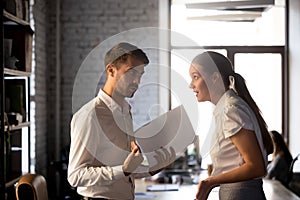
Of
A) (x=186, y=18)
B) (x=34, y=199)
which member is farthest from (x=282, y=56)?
(x=34, y=199)

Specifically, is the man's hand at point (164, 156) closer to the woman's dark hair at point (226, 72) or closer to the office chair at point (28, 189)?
the woman's dark hair at point (226, 72)

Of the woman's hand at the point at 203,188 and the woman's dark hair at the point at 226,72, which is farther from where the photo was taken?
the woman's dark hair at the point at 226,72

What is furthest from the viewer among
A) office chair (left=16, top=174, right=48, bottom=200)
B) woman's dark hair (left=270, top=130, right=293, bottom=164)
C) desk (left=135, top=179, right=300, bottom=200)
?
woman's dark hair (left=270, top=130, right=293, bottom=164)

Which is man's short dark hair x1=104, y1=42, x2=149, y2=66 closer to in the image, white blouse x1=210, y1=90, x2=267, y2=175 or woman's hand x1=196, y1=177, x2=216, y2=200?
white blouse x1=210, y1=90, x2=267, y2=175

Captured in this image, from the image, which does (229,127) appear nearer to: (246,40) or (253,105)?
(253,105)

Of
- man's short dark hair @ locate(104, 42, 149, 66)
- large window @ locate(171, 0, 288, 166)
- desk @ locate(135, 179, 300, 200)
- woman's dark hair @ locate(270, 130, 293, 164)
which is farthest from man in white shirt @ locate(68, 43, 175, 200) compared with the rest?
large window @ locate(171, 0, 288, 166)

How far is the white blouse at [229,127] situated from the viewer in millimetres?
2199

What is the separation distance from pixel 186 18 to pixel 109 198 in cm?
520

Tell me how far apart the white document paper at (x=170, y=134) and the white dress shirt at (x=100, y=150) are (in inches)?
4.0

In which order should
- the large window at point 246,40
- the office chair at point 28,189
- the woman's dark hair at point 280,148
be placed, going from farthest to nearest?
the large window at point 246,40 < the woman's dark hair at point 280,148 < the office chair at point 28,189

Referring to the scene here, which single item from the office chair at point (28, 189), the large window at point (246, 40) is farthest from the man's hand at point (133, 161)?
the large window at point (246, 40)

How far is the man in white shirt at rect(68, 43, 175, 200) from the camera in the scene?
222 cm

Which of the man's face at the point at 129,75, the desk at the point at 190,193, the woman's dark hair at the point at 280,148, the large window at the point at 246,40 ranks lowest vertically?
the desk at the point at 190,193

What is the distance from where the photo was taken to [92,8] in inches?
278
